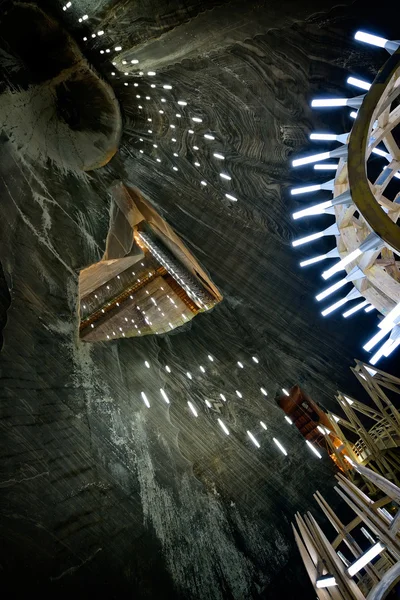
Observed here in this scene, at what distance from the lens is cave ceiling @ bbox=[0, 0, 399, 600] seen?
4.07 meters

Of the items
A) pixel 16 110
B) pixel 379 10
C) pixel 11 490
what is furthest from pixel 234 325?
pixel 16 110

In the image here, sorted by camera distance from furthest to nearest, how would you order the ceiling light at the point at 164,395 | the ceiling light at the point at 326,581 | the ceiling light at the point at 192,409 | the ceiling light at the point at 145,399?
the ceiling light at the point at 192,409 → the ceiling light at the point at 164,395 → the ceiling light at the point at 145,399 → the ceiling light at the point at 326,581

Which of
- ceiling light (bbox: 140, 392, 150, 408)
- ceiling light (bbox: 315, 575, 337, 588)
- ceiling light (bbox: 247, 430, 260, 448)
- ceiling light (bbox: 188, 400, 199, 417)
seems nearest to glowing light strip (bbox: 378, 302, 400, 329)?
ceiling light (bbox: 315, 575, 337, 588)

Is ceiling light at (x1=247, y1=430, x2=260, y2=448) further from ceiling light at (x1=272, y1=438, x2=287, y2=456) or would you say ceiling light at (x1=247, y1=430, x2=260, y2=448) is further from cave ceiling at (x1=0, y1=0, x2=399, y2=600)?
ceiling light at (x1=272, y1=438, x2=287, y2=456)

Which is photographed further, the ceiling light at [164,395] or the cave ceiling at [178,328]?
the ceiling light at [164,395]

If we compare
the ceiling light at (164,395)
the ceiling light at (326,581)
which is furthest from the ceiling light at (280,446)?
the ceiling light at (326,581)

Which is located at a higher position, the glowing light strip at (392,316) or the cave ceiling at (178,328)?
the cave ceiling at (178,328)

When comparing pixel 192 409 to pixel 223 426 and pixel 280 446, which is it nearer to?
pixel 223 426

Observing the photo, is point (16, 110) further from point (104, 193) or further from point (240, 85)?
point (240, 85)

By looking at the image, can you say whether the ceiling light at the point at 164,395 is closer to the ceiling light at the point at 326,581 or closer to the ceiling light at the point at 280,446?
the ceiling light at the point at 280,446

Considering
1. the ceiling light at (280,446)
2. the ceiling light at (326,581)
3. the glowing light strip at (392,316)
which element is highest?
the glowing light strip at (392,316)

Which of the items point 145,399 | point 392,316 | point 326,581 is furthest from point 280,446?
point 392,316

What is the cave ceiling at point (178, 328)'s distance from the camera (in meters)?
4.07

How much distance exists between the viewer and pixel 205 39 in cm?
457
